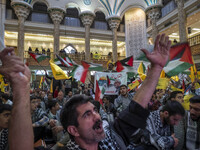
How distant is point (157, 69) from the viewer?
1054mm

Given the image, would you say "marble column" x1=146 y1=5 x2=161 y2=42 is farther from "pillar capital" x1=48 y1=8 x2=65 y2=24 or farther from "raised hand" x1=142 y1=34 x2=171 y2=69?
"raised hand" x1=142 y1=34 x2=171 y2=69

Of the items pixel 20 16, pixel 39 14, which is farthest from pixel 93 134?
pixel 39 14

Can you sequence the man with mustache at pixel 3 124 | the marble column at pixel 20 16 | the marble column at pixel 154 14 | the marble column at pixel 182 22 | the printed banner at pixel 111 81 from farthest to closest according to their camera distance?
the marble column at pixel 154 14 → the marble column at pixel 20 16 → the marble column at pixel 182 22 → the printed banner at pixel 111 81 → the man with mustache at pixel 3 124

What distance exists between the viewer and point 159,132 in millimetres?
2068

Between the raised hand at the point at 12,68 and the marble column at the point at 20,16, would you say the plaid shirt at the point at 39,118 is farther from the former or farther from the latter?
the marble column at the point at 20,16

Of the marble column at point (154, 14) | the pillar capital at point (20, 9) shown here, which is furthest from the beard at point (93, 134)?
the pillar capital at point (20, 9)

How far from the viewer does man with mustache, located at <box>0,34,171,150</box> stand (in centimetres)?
101

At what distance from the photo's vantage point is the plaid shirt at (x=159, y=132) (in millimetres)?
1868

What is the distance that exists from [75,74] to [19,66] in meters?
3.85

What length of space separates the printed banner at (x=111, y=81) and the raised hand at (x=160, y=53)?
3.28 metres

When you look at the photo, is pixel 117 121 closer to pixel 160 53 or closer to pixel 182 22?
pixel 160 53

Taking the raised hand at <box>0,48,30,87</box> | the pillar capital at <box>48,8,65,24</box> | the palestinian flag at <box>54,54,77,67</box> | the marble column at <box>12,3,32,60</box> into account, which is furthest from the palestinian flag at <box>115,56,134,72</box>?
the pillar capital at <box>48,8,65,24</box>

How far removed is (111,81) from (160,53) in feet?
11.2

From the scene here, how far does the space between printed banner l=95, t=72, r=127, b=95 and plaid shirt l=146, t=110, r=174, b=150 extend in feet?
7.42
